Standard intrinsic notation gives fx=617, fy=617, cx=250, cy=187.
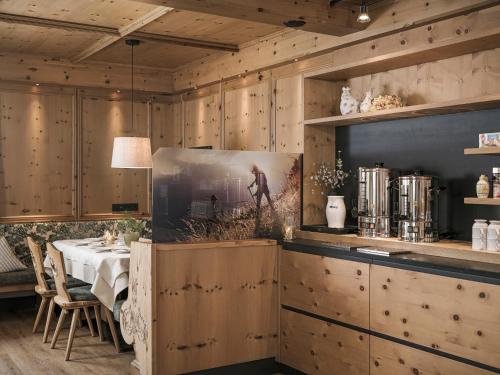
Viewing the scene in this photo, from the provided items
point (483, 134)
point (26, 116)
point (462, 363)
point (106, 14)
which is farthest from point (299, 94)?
point (26, 116)

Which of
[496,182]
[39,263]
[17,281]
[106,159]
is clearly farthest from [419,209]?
[106,159]

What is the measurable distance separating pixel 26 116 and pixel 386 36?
168 inches

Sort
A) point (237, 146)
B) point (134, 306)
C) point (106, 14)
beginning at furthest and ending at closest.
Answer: point (237, 146), point (106, 14), point (134, 306)

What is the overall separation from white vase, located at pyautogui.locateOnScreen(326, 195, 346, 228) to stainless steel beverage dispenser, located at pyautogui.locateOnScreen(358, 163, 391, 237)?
0.31 meters

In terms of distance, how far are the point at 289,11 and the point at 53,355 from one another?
3.18 meters

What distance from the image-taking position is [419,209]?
13.1 ft

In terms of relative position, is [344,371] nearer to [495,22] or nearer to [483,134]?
[483,134]

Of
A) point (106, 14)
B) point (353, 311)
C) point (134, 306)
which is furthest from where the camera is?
point (106, 14)

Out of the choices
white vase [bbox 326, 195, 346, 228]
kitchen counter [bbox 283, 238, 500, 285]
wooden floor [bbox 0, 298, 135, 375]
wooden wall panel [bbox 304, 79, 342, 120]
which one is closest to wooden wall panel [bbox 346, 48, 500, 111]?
wooden wall panel [bbox 304, 79, 342, 120]

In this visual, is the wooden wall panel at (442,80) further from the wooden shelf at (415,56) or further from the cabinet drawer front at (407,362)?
the cabinet drawer front at (407,362)

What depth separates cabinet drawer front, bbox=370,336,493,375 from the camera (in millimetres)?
3213

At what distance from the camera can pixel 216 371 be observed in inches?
167

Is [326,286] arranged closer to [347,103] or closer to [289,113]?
[347,103]

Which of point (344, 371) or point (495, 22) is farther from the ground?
point (495, 22)
